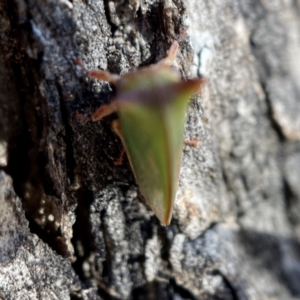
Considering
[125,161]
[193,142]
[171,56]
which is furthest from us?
[193,142]

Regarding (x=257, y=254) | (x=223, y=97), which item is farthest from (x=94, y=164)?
(x=257, y=254)

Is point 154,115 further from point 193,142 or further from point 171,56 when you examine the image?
point 193,142

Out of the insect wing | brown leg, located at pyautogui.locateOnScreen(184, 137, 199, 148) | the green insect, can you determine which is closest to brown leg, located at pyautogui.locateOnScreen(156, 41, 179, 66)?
the green insect

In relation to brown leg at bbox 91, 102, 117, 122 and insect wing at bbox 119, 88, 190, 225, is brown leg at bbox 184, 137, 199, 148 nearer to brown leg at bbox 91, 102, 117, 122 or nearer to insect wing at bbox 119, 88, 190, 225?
insect wing at bbox 119, 88, 190, 225

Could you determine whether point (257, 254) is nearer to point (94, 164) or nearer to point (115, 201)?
point (115, 201)

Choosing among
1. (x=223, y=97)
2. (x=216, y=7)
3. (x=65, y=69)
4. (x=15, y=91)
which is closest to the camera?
(x=65, y=69)

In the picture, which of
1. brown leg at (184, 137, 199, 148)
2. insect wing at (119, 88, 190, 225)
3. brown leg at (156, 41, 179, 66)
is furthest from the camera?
brown leg at (184, 137, 199, 148)

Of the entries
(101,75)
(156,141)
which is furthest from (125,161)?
(101,75)
